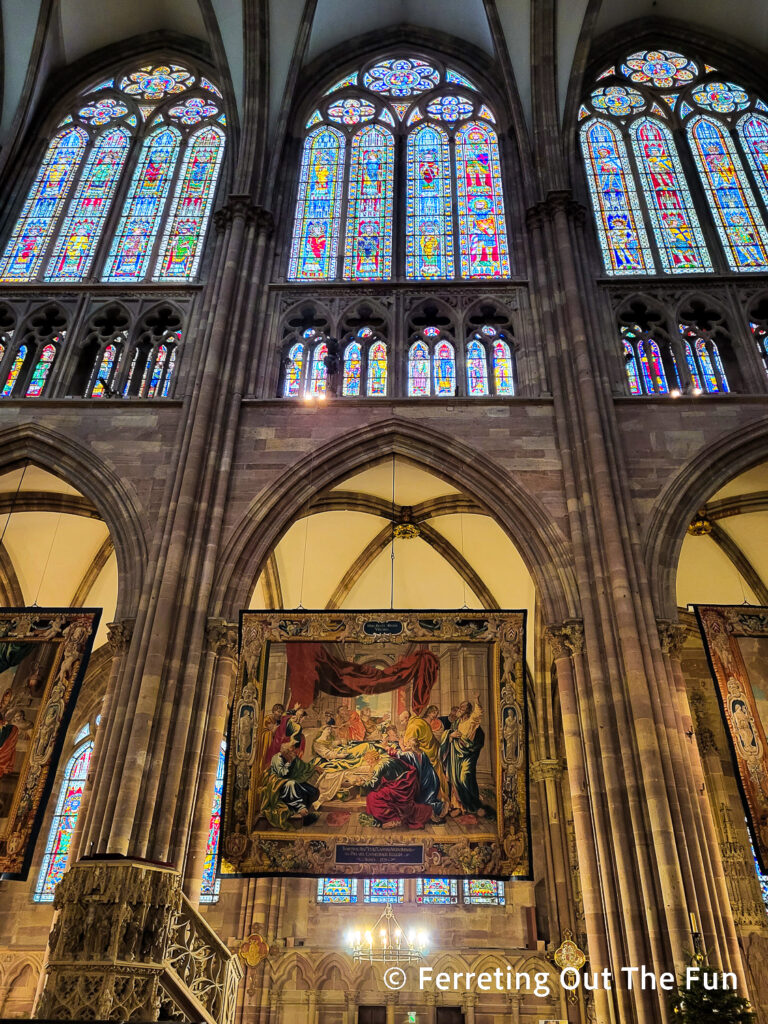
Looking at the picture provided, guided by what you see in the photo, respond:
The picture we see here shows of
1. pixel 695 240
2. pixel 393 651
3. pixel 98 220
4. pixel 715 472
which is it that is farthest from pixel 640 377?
pixel 98 220

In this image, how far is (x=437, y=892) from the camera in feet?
54.3

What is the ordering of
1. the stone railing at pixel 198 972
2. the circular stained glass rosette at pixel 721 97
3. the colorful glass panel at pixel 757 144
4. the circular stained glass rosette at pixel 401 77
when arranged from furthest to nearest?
the circular stained glass rosette at pixel 401 77, the circular stained glass rosette at pixel 721 97, the colorful glass panel at pixel 757 144, the stone railing at pixel 198 972

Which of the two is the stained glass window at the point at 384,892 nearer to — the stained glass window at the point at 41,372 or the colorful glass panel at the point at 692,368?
the colorful glass panel at the point at 692,368

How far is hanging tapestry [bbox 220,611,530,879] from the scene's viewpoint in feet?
31.1

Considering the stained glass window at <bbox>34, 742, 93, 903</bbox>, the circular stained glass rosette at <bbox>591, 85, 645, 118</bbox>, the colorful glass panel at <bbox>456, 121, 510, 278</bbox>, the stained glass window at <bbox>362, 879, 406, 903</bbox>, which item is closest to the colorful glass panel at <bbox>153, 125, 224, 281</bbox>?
the colorful glass panel at <bbox>456, 121, 510, 278</bbox>

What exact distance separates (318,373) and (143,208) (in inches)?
225

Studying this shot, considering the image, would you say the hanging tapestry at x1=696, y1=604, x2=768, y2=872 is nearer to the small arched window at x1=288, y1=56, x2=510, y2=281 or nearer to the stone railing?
the stone railing

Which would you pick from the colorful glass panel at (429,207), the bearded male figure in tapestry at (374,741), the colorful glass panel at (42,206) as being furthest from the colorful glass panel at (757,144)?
the colorful glass panel at (42,206)

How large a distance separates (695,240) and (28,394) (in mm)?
12019

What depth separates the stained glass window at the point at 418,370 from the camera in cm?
1331

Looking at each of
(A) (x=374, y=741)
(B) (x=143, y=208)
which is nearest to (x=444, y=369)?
(A) (x=374, y=741)

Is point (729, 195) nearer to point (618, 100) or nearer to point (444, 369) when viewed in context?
point (618, 100)

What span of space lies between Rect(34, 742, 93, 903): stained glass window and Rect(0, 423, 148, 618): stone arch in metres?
6.16

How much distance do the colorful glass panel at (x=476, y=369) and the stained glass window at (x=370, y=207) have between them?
228 cm
